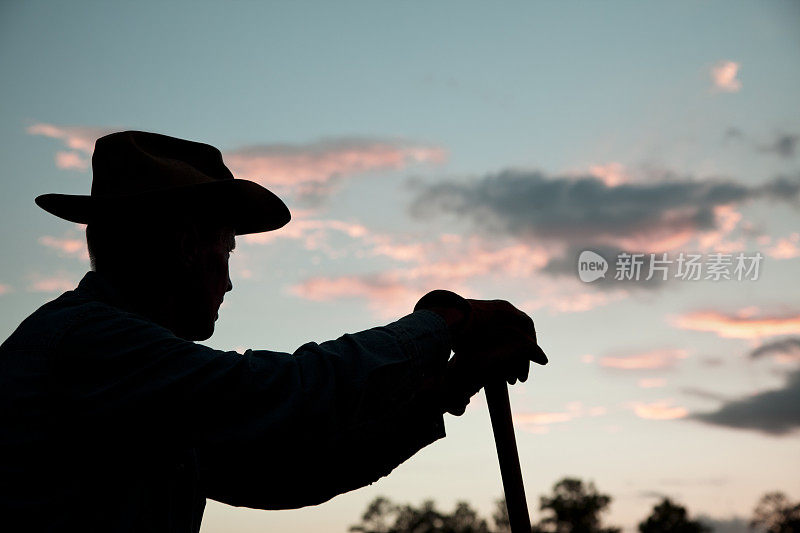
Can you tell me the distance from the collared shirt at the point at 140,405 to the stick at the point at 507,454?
1.09 metres

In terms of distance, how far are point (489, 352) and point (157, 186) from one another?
5.13ft

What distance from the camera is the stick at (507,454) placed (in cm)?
407

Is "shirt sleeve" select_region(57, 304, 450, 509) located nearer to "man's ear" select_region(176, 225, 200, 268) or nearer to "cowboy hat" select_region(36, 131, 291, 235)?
"man's ear" select_region(176, 225, 200, 268)

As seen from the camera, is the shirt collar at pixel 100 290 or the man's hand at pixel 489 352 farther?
the man's hand at pixel 489 352

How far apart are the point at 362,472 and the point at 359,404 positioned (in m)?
0.62

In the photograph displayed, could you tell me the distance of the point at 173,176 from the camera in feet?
11.4

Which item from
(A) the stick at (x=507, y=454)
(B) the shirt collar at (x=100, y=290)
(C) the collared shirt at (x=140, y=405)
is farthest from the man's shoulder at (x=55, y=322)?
(A) the stick at (x=507, y=454)

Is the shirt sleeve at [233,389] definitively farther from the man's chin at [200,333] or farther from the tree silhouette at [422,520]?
the tree silhouette at [422,520]

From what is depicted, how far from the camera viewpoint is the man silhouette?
2877mm

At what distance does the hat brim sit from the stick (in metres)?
1.39

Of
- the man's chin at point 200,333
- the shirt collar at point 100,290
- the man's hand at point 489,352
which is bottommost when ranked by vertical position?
the man's hand at point 489,352

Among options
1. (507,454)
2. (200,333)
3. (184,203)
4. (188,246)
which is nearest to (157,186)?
(184,203)

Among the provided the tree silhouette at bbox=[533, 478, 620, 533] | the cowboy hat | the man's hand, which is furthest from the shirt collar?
the tree silhouette at bbox=[533, 478, 620, 533]

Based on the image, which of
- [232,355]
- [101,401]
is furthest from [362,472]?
[101,401]
